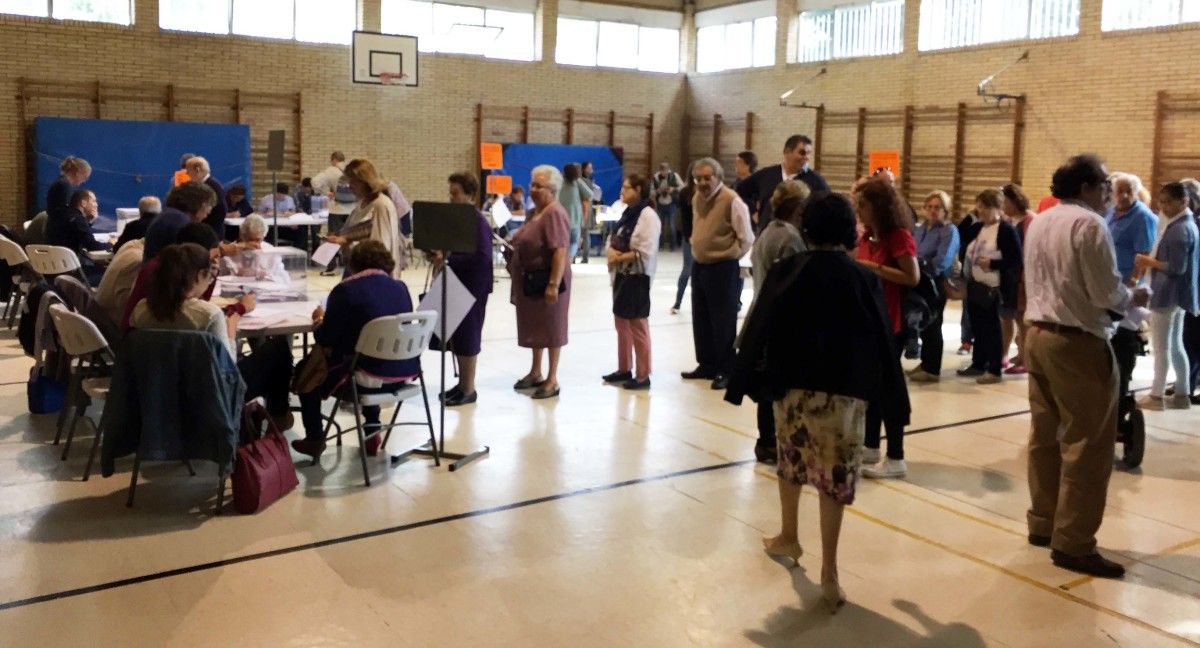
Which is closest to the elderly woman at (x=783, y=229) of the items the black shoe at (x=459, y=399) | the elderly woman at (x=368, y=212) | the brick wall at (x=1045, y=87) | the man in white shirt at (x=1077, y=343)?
the man in white shirt at (x=1077, y=343)

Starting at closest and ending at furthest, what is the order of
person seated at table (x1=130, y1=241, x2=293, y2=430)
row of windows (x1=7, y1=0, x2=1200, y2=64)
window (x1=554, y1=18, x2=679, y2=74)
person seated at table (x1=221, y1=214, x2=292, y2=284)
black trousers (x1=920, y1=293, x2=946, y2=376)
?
1. person seated at table (x1=130, y1=241, x2=293, y2=430)
2. person seated at table (x1=221, y1=214, x2=292, y2=284)
3. black trousers (x1=920, y1=293, x2=946, y2=376)
4. row of windows (x1=7, y1=0, x2=1200, y2=64)
5. window (x1=554, y1=18, x2=679, y2=74)

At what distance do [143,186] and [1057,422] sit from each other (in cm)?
1321

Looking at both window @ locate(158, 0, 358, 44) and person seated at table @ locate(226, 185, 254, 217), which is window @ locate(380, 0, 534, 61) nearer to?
window @ locate(158, 0, 358, 44)

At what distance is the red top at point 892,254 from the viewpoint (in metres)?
4.61

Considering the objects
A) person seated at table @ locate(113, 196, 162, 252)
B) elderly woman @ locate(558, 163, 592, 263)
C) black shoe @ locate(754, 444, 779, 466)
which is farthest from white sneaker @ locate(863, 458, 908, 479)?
elderly woman @ locate(558, 163, 592, 263)

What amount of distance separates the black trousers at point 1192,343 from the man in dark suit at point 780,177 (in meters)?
2.60

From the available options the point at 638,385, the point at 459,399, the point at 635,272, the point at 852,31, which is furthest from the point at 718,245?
the point at 852,31

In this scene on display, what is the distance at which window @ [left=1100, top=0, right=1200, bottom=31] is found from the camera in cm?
1155

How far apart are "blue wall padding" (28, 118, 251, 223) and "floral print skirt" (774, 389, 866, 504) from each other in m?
12.7

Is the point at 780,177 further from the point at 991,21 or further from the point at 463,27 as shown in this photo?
the point at 463,27

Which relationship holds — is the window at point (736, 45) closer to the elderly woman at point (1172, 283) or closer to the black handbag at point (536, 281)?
the elderly woman at point (1172, 283)

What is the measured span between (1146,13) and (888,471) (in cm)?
968

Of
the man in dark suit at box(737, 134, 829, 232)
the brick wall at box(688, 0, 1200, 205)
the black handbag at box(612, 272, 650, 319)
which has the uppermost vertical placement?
the brick wall at box(688, 0, 1200, 205)

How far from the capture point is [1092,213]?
3523 millimetres
